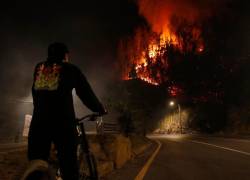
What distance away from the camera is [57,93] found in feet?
12.5

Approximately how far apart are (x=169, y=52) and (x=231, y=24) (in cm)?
1754

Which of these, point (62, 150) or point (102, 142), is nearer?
point (62, 150)

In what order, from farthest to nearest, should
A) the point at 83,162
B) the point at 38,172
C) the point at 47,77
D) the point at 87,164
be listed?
the point at 83,162 → the point at 87,164 → the point at 47,77 → the point at 38,172

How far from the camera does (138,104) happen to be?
104 feet

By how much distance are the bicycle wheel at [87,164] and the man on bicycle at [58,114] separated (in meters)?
0.28

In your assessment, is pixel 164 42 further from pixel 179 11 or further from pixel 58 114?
pixel 58 114

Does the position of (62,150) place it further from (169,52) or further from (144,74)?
(144,74)

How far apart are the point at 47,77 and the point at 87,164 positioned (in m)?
1.14

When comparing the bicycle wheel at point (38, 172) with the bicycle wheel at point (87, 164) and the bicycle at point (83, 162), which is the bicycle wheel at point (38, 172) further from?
the bicycle wheel at point (87, 164)

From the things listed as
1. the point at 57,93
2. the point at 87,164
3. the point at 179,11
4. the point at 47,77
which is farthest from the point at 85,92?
the point at 179,11

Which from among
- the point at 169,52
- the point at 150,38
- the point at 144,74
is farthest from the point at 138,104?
the point at 150,38

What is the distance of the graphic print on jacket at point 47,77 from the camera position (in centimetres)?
385

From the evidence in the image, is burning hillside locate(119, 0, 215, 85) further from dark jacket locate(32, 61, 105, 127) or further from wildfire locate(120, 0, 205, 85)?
dark jacket locate(32, 61, 105, 127)

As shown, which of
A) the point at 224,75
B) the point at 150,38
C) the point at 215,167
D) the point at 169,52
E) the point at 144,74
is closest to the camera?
the point at 215,167
